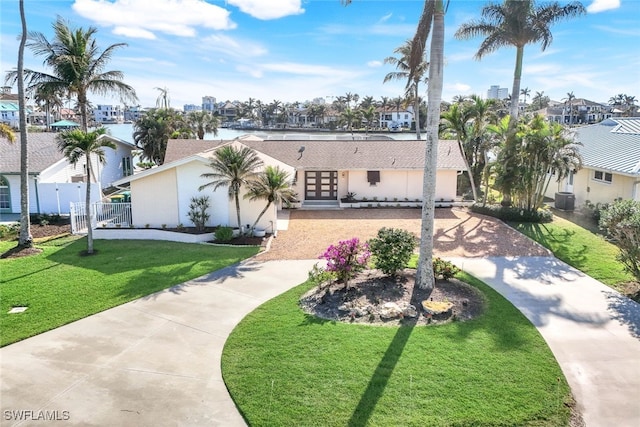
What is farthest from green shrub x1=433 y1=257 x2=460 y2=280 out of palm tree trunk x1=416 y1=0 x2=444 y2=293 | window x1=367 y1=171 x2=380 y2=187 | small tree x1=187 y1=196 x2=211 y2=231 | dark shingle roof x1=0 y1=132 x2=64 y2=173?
dark shingle roof x1=0 y1=132 x2=64 y2=173

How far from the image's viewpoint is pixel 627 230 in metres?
12.0

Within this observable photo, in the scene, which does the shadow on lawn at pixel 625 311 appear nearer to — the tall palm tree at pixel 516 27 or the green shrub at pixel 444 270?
the green shrub at pixel 444 270

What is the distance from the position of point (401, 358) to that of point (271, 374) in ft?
8.22

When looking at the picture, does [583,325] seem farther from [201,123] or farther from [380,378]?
[201,123]

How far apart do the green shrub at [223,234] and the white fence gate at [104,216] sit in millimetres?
5109

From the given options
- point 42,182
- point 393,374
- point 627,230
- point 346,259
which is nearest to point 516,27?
point 627,230

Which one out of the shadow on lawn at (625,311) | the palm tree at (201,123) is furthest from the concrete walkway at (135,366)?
the palm tree at (201,123)

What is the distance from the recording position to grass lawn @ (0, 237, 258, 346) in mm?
10883

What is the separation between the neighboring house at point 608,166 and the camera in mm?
19953

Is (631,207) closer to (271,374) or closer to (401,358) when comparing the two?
(401,358)

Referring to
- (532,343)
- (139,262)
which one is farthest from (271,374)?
(139,262)

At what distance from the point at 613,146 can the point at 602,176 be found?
9.07 ft

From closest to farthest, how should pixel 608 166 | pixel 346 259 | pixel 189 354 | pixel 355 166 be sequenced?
pixel 189 354 → pixel 346 259 → pixel 608 166 → pixel 355 166

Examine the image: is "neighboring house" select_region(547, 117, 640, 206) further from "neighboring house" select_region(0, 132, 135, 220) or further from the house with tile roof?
"neighboring house" select_region(0, 132, 135, 220)
